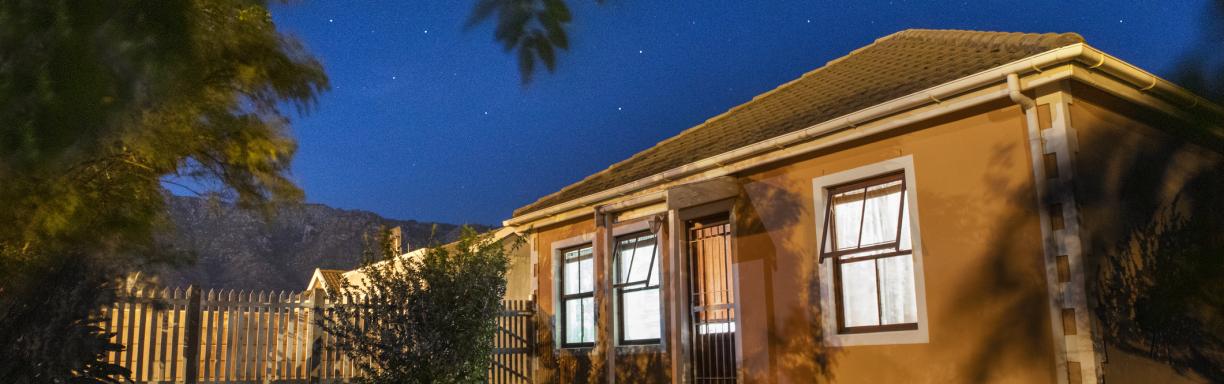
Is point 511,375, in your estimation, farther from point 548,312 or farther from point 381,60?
point 381,60

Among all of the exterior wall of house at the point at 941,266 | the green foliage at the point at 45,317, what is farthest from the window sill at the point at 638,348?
the green foliage at the point at 45,317

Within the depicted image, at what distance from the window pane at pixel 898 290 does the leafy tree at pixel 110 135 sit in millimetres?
5890

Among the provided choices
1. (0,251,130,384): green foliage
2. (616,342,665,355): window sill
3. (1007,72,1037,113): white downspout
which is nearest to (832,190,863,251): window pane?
(1007,72,1037,113): white downspout

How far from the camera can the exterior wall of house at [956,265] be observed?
7.42 m

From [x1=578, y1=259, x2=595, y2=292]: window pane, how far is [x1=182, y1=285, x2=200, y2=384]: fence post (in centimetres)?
502

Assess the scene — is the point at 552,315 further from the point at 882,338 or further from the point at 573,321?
the point at 882,338

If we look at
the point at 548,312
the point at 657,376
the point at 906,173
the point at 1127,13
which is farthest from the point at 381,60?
the point at 548,312

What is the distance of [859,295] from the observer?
29.0 ft

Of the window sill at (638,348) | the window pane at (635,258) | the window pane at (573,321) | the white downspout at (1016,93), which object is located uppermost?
the white downspout at (1016,93)

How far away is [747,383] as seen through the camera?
10.1m

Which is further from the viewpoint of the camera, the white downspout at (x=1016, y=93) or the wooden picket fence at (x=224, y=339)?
the wooden picket fence at (x=224, y=339)

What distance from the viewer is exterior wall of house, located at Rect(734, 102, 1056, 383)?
742 centimetres

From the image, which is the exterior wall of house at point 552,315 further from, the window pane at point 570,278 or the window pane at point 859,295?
the window pane at point 859,295

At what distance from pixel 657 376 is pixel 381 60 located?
385 inches
